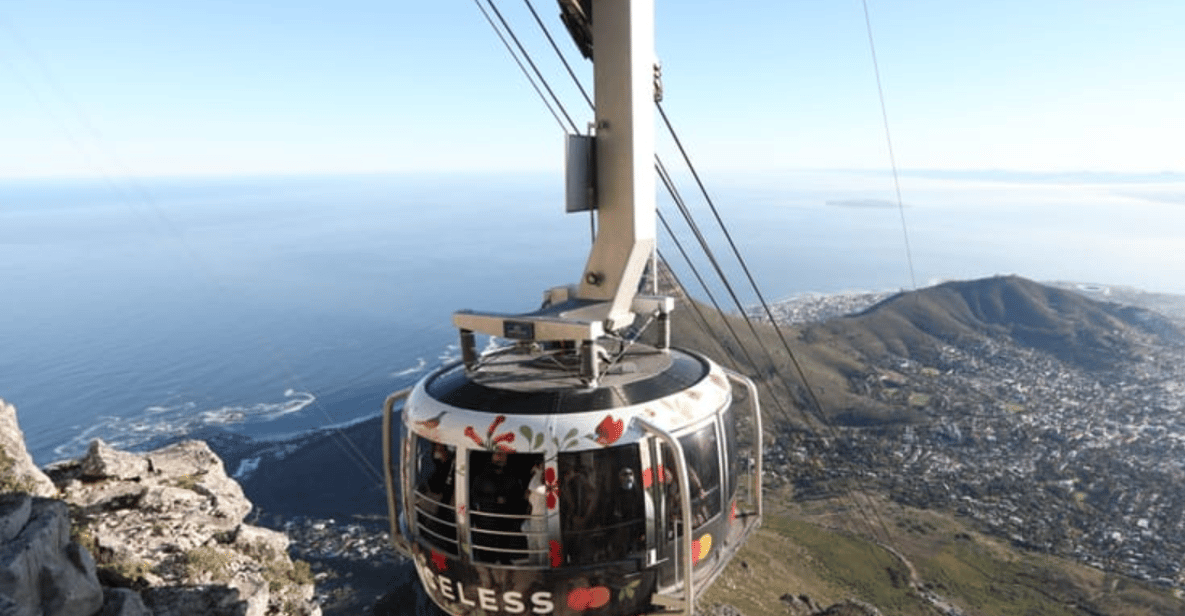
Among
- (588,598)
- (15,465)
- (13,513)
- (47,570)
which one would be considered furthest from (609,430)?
(15,465)

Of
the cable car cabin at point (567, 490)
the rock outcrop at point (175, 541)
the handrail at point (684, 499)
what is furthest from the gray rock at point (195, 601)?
the handrail at point (684, 499)

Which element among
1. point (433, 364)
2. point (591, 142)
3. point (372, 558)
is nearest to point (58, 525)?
point (591, 142)

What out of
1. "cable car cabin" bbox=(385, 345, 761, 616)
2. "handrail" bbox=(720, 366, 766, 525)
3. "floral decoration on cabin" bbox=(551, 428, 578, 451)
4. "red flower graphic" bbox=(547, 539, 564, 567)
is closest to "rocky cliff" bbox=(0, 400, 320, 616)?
"cable car cabin" bbox=(385, 345, 761, 616)

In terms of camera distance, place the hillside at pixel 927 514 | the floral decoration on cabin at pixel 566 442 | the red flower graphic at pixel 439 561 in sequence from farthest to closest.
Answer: the hillside at pixel 927 514 < the red flower graphic at pixel 439 561 < the floral decoration on cabin at pixel 566 442

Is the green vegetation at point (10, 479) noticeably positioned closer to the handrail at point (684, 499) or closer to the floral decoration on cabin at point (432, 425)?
the floral decoration on cabin at point (432, 425)

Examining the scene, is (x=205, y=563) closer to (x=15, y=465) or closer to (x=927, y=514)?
(x=15, y=465)
